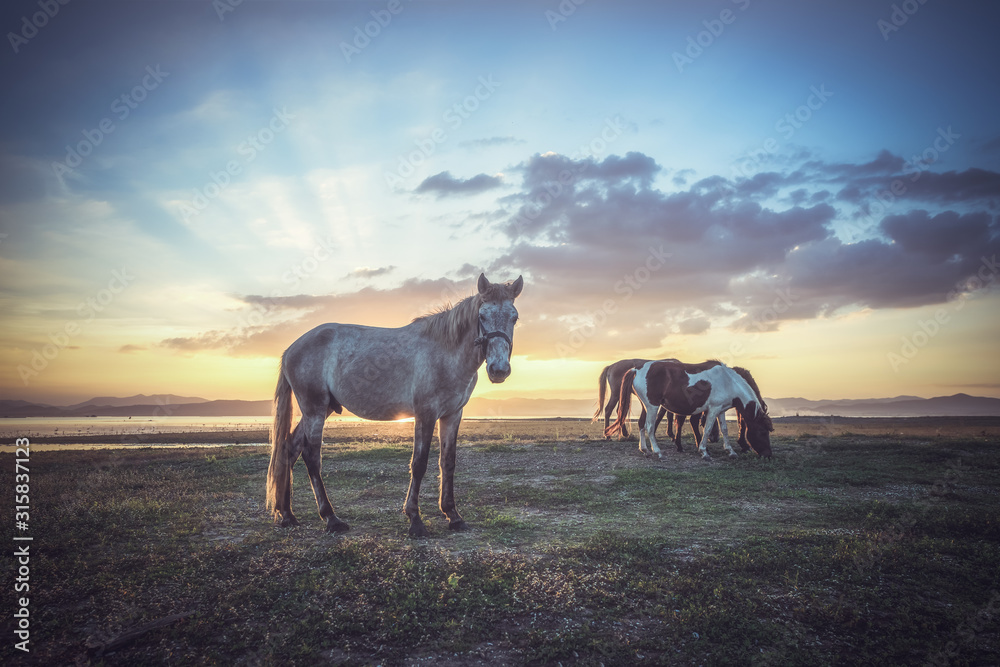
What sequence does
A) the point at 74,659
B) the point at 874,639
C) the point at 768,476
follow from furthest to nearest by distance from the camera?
the point at 768,476 → the point at 874,639 → the point at 74,659

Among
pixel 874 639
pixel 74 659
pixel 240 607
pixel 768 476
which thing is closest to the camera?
pixel 74 659

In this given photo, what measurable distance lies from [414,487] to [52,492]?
9.04 metres

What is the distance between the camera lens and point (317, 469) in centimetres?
791

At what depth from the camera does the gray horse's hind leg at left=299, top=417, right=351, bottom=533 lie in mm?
7586

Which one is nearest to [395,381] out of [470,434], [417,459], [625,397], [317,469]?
[417,459]

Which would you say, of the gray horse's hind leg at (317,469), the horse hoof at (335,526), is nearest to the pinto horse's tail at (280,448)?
the gray horse's hind leg at (317,469)

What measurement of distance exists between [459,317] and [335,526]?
3.98m

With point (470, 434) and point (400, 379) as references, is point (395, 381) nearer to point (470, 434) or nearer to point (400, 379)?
point (400, 379)

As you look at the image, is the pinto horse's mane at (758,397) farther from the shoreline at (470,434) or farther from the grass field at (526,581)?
the shoreline at (470,434)

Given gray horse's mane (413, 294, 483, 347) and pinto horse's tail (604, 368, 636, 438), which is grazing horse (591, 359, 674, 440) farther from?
gray horse's mane (413, 294, 483, 347)

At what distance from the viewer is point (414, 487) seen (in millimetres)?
7551

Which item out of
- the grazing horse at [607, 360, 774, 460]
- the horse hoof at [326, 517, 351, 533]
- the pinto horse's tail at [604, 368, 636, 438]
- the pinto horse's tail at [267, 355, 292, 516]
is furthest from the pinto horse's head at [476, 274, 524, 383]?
the pinto horse's tail at [604, 368, 636, 438]

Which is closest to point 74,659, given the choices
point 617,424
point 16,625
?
point 16,625

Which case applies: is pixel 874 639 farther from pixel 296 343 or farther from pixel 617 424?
pixel 617 424
